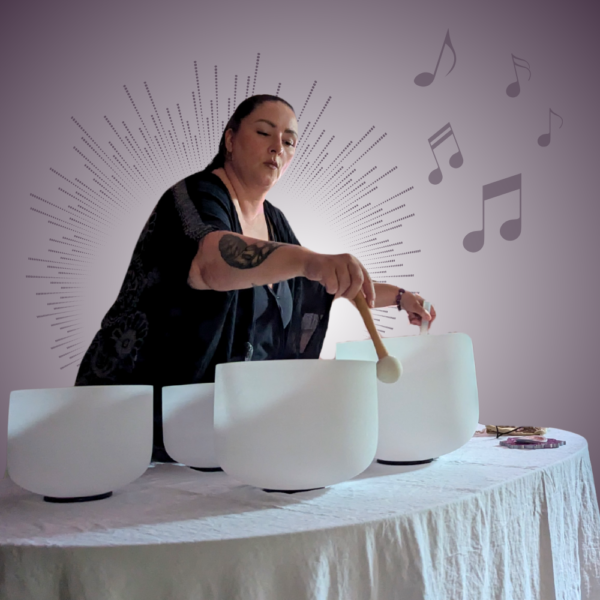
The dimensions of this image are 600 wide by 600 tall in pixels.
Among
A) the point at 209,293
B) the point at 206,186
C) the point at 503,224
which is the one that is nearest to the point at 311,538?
the point at 209,293

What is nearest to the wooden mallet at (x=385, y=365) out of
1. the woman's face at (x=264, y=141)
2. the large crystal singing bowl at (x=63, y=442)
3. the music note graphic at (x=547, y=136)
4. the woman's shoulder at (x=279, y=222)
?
the large crystal singing bowl at (x=63, y=442)

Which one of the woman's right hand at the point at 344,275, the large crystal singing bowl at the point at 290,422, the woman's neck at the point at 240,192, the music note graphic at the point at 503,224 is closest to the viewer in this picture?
the large crystal singing bowl at the point at 290,422

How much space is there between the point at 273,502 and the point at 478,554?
0.18m

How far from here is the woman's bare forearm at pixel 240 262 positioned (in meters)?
0.71

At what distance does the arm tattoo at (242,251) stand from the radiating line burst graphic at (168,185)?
1676 millimetres

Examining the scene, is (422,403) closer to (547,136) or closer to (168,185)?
(168,185)

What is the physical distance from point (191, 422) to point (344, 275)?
232mm

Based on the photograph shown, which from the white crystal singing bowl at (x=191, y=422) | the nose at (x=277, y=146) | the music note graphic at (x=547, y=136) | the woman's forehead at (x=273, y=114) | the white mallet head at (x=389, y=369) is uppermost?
the music note graphic at (x=547, y=136)

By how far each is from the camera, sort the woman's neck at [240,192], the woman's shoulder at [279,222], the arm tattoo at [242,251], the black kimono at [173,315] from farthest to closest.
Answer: the woman's shoulder at [279,222] < the woman's neck at [240,192] < the black kimono at [173,315] < the arm tattoo at [242,251]

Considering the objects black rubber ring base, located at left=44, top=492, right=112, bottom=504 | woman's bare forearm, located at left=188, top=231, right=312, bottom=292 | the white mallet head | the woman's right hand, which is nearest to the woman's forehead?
woman's bare forearm, located at left=188, top=231, right=312, bottom=292

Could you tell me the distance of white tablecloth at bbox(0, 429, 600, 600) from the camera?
37cm

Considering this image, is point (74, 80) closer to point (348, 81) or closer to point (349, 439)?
point (348, 81)

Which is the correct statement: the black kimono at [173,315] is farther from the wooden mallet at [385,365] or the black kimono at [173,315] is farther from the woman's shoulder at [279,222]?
the wooden mallet at [385,365]

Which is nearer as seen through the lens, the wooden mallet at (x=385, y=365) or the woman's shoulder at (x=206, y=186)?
the wooden mallet at (x=385, y=365)
